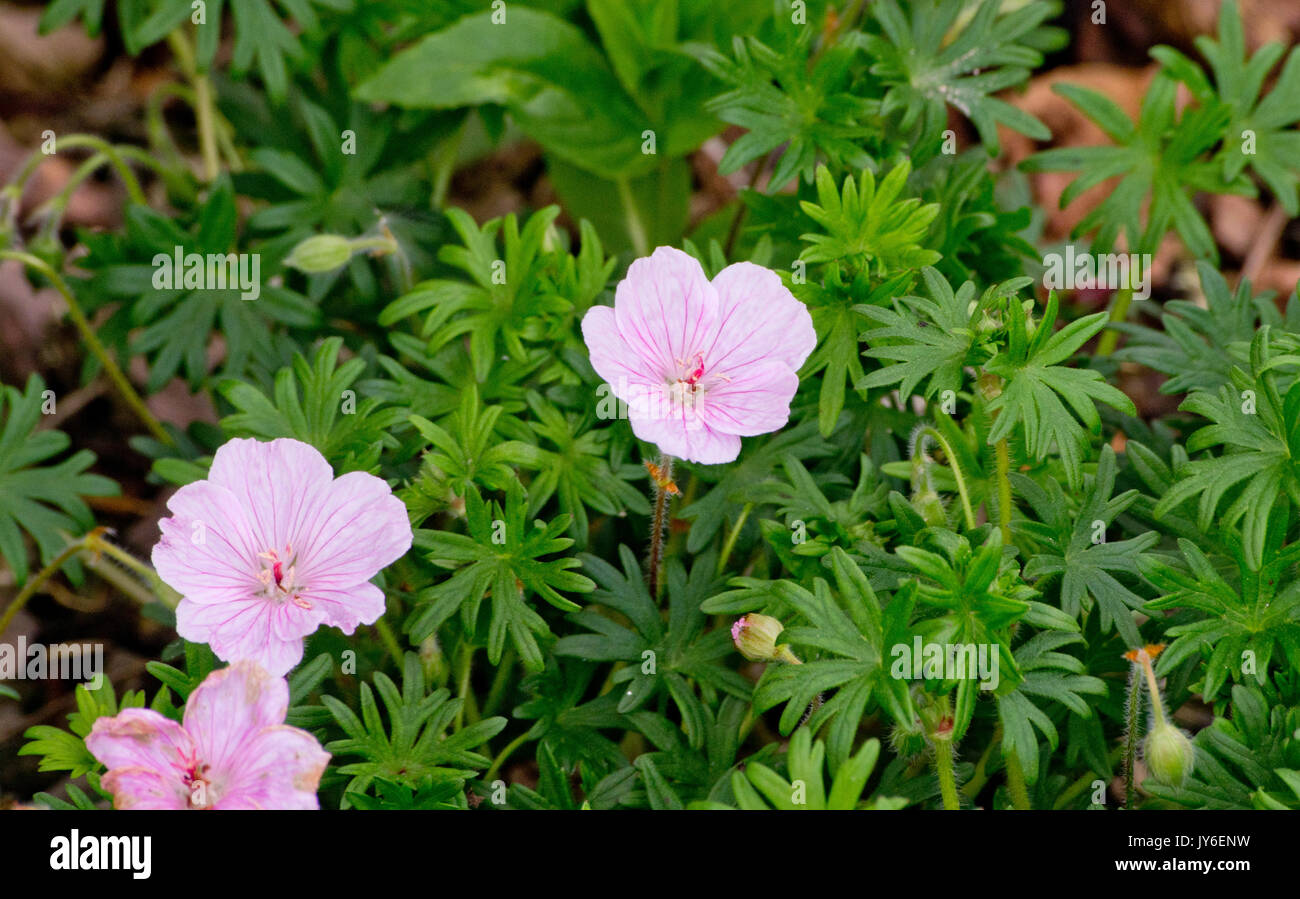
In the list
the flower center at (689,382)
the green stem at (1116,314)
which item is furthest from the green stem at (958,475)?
the green stem at (1116,314)

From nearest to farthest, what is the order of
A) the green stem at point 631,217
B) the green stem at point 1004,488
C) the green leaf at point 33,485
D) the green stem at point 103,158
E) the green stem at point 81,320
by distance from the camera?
the green stem at point 1004,488, the green leaf at point 33,485, the green stem at point 81,320, the green stem at point 103,158, the green stem at point 631,217

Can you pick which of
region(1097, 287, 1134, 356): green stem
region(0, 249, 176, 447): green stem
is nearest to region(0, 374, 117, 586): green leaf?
region(0, 249, 176, 447): green stem

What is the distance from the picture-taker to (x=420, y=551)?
1.63 metres

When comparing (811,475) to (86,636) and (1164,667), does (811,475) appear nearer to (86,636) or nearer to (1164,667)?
(1164,667)

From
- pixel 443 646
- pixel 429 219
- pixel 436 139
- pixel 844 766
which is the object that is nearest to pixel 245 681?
pixel 443 646

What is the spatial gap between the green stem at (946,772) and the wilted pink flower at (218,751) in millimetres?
715

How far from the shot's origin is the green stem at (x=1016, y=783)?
1492 millimetres

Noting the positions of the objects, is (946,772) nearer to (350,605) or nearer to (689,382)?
(689,382)

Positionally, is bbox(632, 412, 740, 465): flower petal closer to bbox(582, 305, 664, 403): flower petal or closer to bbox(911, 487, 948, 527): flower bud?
bbox(582, 305, 664, 403): flower petal

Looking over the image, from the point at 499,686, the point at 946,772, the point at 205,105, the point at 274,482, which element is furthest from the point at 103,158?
the point at 946,772

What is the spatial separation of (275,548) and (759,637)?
62 centimetres

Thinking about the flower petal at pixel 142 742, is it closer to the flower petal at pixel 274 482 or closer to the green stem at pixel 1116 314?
the flower petal at pixel 274 482

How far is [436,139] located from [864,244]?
3.27 ft

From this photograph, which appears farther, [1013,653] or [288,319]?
[288,319]
